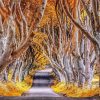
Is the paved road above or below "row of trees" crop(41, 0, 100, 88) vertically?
below

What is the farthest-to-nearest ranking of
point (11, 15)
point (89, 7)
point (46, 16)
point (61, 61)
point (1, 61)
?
1. point (61, 61)
2. point (46, 16)
3. point (89, 7)
4. point (11, 15)
5. point (1, 61)

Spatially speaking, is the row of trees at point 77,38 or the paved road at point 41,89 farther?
the paved road at point 41,89

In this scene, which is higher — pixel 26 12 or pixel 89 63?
pixel 26 12

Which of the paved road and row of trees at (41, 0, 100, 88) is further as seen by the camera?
the paved road

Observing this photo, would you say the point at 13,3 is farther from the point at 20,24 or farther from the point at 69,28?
the point at 69,28

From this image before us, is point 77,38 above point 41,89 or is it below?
above

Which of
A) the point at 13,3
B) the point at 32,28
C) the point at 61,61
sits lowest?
the point at 61,61

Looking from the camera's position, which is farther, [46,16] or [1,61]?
[46,16]

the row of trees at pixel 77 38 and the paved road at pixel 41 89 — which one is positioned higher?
the row of trees at pixel 77 38

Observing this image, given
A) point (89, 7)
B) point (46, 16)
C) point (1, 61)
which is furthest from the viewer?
point (46, 16)

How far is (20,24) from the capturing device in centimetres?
1543

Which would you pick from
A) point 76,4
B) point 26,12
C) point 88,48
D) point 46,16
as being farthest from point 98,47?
point 46,16

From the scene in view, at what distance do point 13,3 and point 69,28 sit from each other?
512 inches

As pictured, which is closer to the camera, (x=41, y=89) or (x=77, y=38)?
(x=77, y=38)
